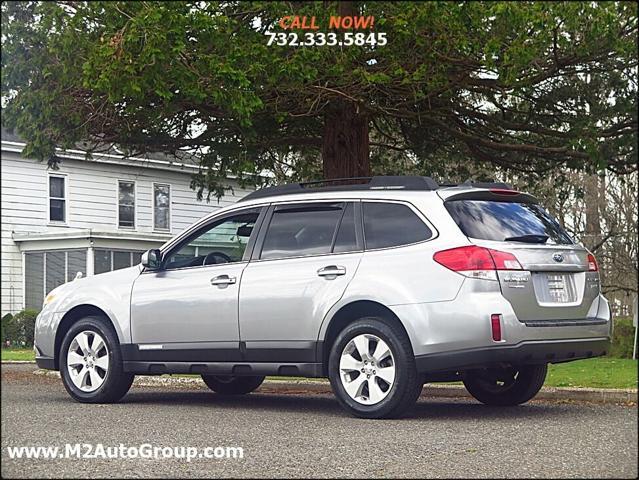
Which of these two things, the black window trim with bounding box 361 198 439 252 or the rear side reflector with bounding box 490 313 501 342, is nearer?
the rear side reflector with bounding box 490 313 501 342

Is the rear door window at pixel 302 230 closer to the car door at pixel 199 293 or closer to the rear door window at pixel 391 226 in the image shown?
the car door at pixel 199 293

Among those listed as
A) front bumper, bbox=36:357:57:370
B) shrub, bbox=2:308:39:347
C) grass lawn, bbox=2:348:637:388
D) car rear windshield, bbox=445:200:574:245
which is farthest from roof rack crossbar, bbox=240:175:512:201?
shrub, bbox=2:308:39:347

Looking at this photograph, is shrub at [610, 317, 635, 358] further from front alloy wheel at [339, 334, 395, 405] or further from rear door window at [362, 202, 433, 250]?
front alloy wheel at [339, 334, 395, 405]

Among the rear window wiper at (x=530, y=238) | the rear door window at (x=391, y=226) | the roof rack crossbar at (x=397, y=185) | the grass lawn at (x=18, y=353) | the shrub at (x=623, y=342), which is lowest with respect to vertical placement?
the grass lawn at (x=18, y=353)

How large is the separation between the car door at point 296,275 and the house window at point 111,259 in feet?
63.7

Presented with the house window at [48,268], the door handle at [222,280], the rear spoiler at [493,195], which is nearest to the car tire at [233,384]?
the door handle at [222,280]

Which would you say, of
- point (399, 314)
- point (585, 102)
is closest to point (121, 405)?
point (399, 314)

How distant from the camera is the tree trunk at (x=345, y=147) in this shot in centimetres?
1552

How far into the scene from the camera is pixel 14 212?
96.3ft

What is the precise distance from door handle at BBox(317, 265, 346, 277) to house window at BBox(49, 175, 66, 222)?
1890cm

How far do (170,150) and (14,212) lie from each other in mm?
13487

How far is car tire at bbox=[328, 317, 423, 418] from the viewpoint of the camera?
869 centimetres

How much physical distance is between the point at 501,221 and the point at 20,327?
19845mm

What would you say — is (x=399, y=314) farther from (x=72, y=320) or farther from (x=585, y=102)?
(x=585, y=102)
